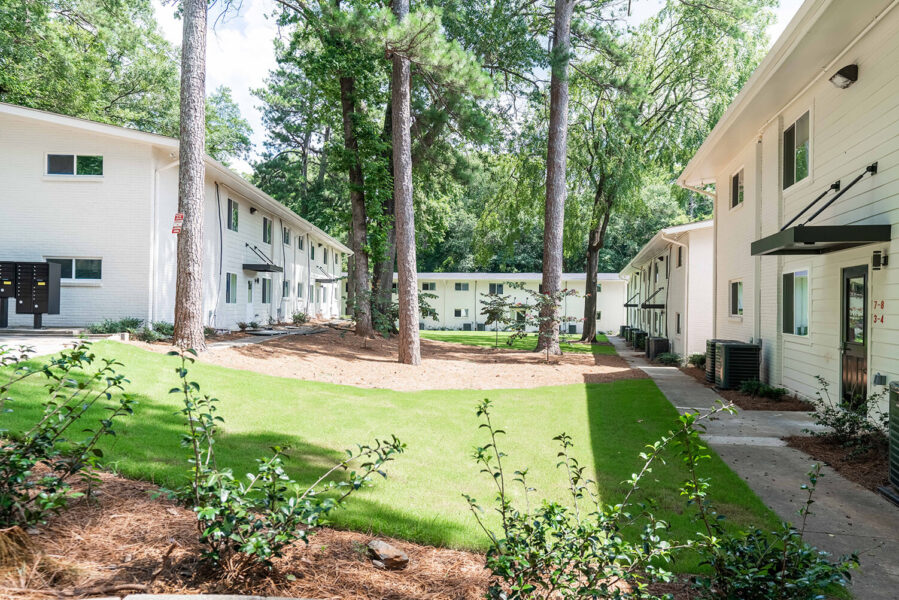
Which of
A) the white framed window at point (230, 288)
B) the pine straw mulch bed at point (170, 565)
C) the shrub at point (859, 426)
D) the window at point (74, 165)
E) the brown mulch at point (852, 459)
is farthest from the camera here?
the white framed window at point (230, 288)

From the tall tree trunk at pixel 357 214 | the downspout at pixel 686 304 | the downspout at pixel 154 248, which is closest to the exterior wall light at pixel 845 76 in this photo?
the downspout at pixel 686 304

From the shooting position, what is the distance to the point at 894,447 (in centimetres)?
480

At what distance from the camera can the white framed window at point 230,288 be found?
740 inches

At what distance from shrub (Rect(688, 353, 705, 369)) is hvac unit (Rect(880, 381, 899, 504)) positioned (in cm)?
1059

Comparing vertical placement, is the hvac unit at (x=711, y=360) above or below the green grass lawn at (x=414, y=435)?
above

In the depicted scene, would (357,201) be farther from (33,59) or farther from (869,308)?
(869,308)

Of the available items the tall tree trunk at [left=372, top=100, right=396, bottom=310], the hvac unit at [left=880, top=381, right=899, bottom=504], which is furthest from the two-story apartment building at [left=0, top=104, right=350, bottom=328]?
the hvac unit at [left=880, top=381, right=899, bottom=504]

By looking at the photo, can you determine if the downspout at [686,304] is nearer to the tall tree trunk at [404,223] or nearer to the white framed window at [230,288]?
the tall tree trunk at [404,223]

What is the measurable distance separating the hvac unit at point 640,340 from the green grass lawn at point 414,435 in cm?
1204

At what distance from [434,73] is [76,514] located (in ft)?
45.6

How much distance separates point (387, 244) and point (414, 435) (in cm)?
1258

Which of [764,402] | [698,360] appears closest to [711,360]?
[764,402]

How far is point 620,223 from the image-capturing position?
42.2 meters

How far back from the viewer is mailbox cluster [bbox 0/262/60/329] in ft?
42.5
